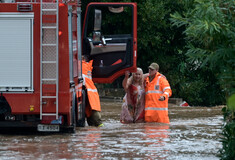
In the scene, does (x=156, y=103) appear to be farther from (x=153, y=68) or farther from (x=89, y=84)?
(x=89, y=84)

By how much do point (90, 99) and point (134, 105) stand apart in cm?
141

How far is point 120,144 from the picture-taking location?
11.0 meters

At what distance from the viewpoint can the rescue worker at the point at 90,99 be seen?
14578mm

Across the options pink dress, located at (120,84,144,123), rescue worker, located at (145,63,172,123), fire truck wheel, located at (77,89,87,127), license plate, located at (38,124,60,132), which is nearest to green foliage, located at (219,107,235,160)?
license plate, located at (38,124,60,132)

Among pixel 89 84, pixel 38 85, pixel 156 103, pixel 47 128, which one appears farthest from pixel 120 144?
pixel 156 103

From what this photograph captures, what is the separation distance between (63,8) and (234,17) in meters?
4.87

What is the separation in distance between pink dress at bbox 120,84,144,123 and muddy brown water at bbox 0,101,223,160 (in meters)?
0.88

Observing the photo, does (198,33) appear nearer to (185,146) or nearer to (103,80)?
(185,146)

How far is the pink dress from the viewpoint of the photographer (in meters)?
15.5

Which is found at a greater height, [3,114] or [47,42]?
[47,42]

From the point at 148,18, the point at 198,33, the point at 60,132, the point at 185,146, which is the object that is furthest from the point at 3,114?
the point at 148,18

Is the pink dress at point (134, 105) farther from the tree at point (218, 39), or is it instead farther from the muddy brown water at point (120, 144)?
the tree at point (218, 39)

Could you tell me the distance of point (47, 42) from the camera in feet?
38.5

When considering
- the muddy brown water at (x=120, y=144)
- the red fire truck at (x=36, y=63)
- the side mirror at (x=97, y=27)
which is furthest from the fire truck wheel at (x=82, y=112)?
the red fire truck at (x=36, y=63)
